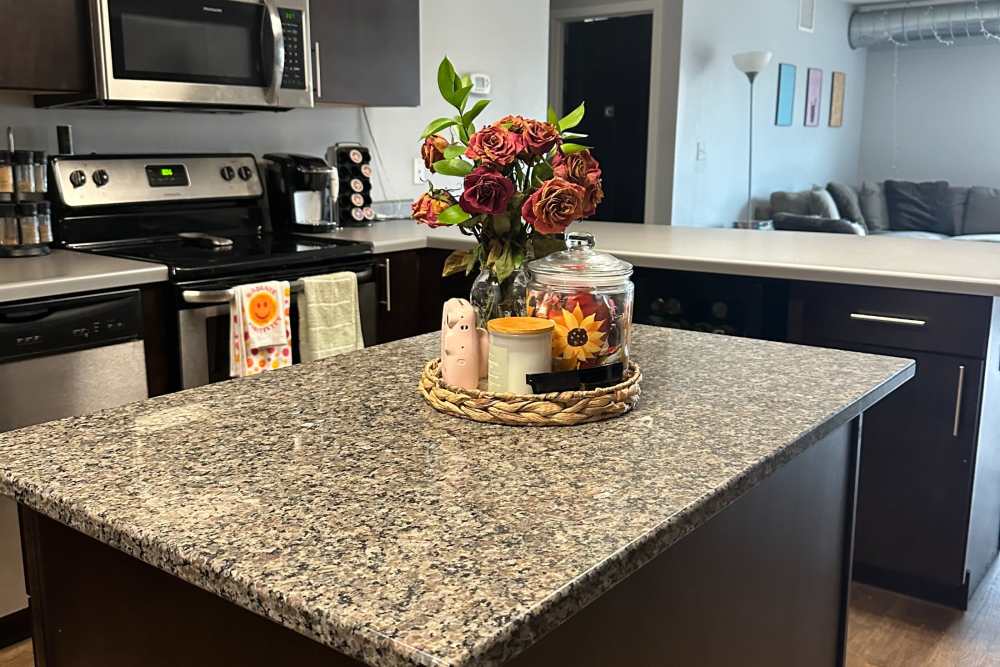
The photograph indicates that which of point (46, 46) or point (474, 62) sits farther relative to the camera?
point (474, 62)

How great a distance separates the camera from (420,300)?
127 inches

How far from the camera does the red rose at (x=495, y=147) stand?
118 centimetres

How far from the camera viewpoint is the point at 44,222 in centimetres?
A: 252

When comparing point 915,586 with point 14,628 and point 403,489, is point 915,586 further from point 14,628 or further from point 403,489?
point 14,628

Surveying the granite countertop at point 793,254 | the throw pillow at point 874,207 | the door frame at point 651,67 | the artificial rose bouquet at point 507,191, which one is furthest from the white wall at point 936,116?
the artificial rose bouquet at point 507,191

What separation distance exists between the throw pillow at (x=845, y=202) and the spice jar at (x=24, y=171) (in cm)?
679

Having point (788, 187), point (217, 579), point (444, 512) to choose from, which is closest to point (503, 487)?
point (444, 512)

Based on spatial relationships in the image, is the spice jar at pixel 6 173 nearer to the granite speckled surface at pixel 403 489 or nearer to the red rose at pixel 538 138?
the granite speckled surface at pixel 403 489

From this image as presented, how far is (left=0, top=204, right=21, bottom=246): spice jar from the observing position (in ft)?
7.95

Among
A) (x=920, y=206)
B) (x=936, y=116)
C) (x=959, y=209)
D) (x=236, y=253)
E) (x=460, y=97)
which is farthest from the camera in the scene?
(x=936, y=116)

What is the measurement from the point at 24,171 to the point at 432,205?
1682 mm

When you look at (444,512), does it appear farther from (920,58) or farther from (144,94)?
(920,58)

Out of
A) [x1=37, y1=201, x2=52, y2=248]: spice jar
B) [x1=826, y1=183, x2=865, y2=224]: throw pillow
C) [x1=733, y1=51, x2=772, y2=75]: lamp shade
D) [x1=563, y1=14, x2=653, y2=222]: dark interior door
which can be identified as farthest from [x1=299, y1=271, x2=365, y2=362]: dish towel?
[x1=826, y1=183, x2=865, y2=224]: throw pillow

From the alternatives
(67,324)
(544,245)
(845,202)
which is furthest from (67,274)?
(845,202)
